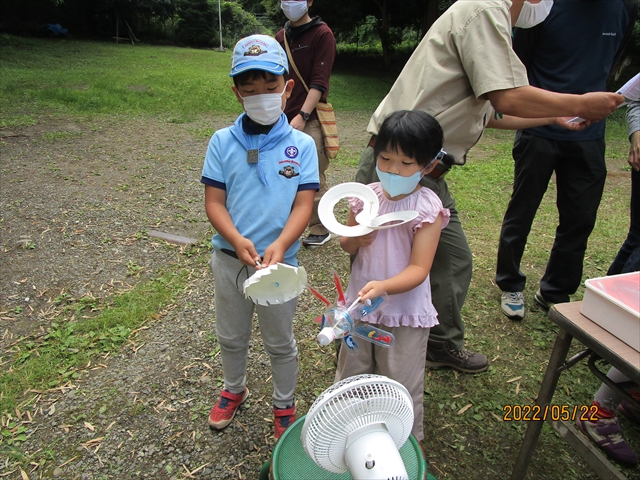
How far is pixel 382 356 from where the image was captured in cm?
181

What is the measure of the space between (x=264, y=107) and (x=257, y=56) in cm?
19

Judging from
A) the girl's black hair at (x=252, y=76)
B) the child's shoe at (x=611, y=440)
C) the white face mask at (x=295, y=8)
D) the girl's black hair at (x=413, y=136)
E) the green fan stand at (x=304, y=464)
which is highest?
the white face mask at (x=295, y=8)

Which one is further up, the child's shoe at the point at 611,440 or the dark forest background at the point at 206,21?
the dark forest background at the point at 206,21

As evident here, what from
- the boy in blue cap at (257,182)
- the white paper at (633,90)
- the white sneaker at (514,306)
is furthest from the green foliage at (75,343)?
the white paper at (633,90)

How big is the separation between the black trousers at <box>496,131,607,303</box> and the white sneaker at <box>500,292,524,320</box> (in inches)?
1.6

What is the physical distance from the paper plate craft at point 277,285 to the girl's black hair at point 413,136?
548mm

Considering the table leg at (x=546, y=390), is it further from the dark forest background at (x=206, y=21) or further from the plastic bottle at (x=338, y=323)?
the dark forest background at (x=206, y=21)

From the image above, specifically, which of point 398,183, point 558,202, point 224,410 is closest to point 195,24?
point 558,202

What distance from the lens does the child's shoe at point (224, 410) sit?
2146 mm

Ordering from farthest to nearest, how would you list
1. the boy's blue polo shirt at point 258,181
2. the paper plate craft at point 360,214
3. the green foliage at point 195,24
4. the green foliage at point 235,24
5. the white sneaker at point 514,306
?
the green foliage at point 235,24
the green foliage at point 195,24
the white sneaker at point 514,306
the boy's blue polo shirt at point 258,181
the paper plate craft at point 360,214

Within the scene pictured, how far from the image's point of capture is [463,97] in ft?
6.53

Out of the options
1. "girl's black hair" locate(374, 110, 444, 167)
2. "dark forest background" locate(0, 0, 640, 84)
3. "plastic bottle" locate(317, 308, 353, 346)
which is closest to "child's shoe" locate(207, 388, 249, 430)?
"plastic bottle" locate(317, 308, 353, 346)

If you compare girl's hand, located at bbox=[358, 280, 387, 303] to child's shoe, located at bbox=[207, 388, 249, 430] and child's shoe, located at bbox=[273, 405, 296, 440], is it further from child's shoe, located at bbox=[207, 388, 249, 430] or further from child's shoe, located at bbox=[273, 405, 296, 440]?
child's shoe, located at bbox=[207, 388, 249, 430]

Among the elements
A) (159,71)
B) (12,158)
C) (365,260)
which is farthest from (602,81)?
(159,71)
